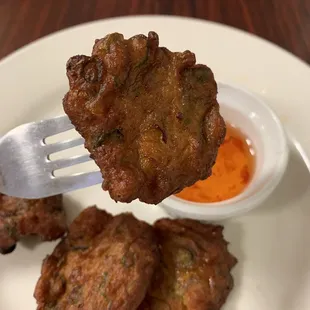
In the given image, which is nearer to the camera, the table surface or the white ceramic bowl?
the white ceramic bowl

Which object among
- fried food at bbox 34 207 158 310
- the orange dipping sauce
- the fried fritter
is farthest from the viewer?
the orange dipping sauce

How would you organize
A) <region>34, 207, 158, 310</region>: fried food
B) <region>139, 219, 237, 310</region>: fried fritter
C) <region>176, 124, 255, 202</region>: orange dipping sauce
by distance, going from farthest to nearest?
<region>176, 124, 255, 202</region>: orange dipping sauce, <region>139, 219, 237, 310</region>: fried fritter, <region>34, 207, 158, 310</region>: fried food

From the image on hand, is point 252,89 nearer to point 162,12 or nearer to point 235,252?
point 235,252

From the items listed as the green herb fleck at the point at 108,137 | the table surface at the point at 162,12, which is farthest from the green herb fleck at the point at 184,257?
the table surface at the point at 162,12

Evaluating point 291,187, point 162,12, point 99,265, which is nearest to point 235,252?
point 291,187

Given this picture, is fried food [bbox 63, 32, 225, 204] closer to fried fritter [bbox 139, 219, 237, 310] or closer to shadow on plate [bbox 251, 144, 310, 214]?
fried fritter [bbox 139, 219, 237, 310]

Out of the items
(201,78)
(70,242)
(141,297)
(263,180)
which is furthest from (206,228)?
(201,78)

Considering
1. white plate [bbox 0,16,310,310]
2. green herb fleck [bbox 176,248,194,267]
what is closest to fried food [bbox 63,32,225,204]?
green herb fleck [bbox 176,248,194,267]
